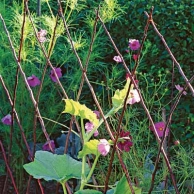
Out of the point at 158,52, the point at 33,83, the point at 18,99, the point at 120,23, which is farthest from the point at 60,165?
the point at 120,23

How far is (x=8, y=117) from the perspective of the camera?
350cm

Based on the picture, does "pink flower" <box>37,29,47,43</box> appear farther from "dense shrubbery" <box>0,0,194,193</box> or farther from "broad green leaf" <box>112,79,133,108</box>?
"broad green leaf" <box>112,79,133,108</box>

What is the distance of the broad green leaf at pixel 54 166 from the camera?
205 centimetres

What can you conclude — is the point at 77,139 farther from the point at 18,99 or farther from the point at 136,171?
the point at 136,171

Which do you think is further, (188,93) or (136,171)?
(188,93)

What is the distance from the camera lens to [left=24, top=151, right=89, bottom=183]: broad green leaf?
205cm

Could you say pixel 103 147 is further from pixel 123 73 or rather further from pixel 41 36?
pixel 123 73

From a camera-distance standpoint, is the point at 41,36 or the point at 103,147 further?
the point at 41,36

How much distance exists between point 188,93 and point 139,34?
2.13 ft

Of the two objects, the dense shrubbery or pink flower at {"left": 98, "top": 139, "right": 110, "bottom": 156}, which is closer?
pink flower at {"left": 98, "top": 139, "right": 110, "bottom": 156}

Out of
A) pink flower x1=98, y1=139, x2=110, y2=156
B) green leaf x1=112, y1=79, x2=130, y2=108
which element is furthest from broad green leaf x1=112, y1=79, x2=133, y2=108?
pink flower x1=98, y1=139, x2=110, y2=156

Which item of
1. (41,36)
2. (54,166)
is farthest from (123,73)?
(54,166)

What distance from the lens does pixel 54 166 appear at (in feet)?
6.84

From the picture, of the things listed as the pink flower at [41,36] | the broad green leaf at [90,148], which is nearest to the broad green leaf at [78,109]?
the broad green leaf at [90,148]
